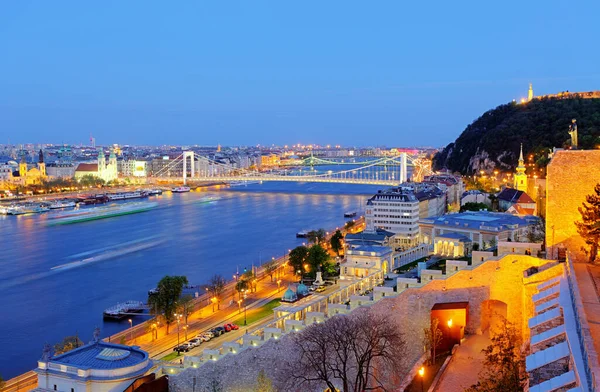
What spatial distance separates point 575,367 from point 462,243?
8.86m

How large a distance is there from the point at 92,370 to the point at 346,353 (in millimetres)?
1793

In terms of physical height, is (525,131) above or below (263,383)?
above

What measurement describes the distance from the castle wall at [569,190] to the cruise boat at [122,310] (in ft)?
22.2

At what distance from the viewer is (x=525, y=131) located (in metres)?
22.2

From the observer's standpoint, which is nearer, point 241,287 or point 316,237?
point 241,287

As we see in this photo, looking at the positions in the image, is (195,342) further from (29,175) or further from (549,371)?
(29,175)

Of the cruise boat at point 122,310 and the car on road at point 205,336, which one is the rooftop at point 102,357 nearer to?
the car on road at point 205,336

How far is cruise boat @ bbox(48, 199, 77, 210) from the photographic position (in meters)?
25.7

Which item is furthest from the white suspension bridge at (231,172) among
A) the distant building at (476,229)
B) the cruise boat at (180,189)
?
the distant building at (476,229)

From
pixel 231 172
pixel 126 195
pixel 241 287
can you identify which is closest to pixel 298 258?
pixel 241 287

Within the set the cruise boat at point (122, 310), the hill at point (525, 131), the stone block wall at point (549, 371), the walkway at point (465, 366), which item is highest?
the hill at point (525, 131)

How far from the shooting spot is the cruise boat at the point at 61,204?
84.2ft

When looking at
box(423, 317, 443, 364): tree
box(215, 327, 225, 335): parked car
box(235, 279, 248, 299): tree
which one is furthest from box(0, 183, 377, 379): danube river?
box(423, 317, 443, 364): tree

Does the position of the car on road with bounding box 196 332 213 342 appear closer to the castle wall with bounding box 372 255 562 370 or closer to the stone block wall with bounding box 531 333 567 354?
the castle wall with bounding box 372 255 562 370
